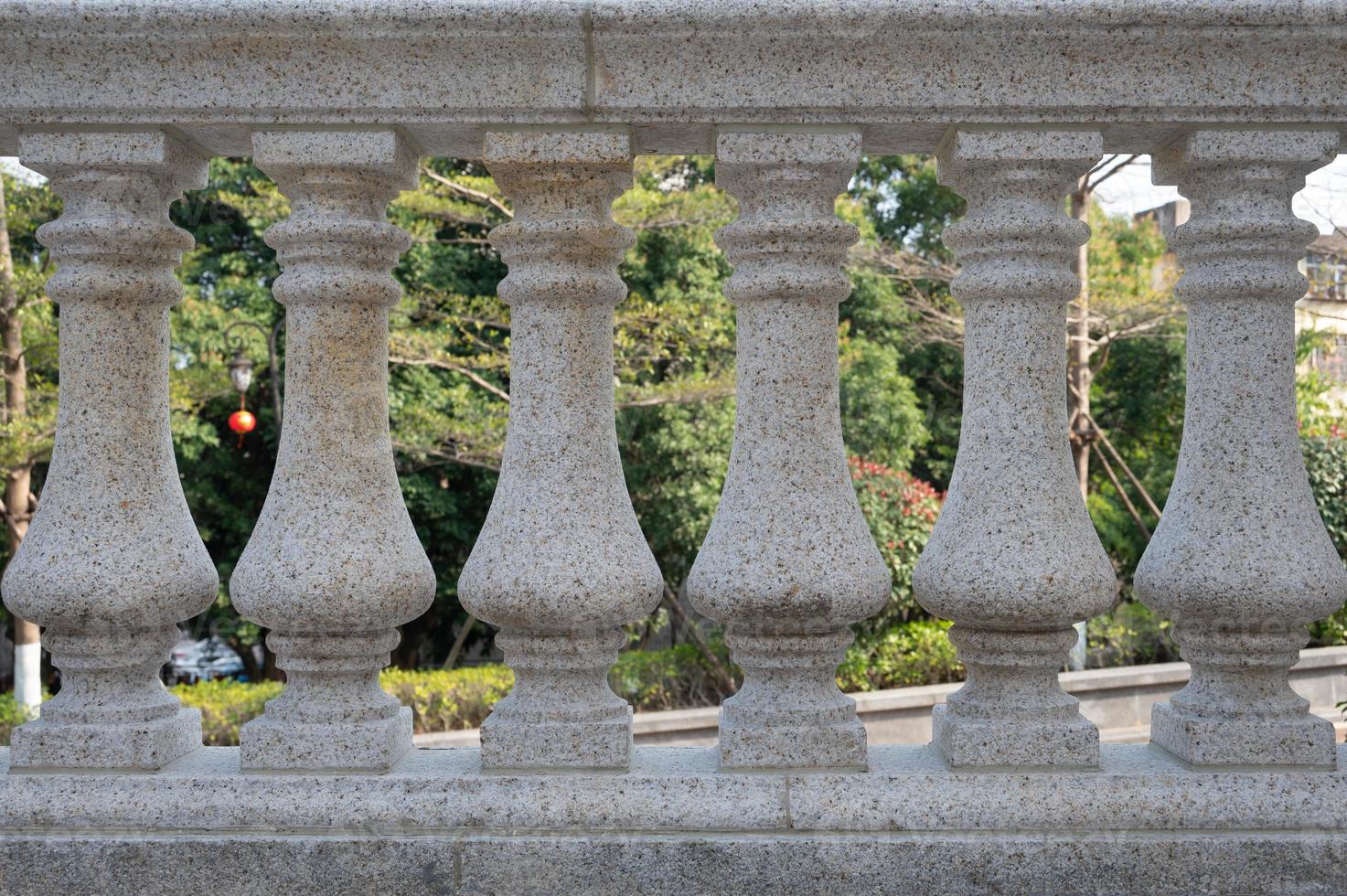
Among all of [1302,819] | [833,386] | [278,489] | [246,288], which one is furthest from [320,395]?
[246,288]

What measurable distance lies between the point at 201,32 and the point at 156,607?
3.52 ft

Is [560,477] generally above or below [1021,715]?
above

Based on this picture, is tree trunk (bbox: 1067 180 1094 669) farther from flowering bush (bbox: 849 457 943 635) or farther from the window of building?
the window of building

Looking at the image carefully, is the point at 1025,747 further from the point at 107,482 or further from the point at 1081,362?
the point at 1081,362

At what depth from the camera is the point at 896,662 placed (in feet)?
36.5

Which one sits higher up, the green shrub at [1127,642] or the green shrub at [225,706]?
the green shrub at [1127,642]

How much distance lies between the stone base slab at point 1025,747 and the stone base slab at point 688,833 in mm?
25

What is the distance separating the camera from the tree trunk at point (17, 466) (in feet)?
32.2

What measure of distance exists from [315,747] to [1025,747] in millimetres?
1350

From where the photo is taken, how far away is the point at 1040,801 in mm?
2043

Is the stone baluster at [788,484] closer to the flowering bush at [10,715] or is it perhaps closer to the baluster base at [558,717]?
Answer: the baluster base at [558,717]

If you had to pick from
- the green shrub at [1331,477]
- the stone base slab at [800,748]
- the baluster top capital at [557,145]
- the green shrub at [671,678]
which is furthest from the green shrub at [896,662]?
the baluster top capital at [557,145]

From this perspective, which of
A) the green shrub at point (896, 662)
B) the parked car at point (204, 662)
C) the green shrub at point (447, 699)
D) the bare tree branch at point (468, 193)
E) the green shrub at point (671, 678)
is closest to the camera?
the green shrub at point (447, 699)

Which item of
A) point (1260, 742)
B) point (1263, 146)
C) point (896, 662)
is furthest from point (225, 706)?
point (1263, 146)
